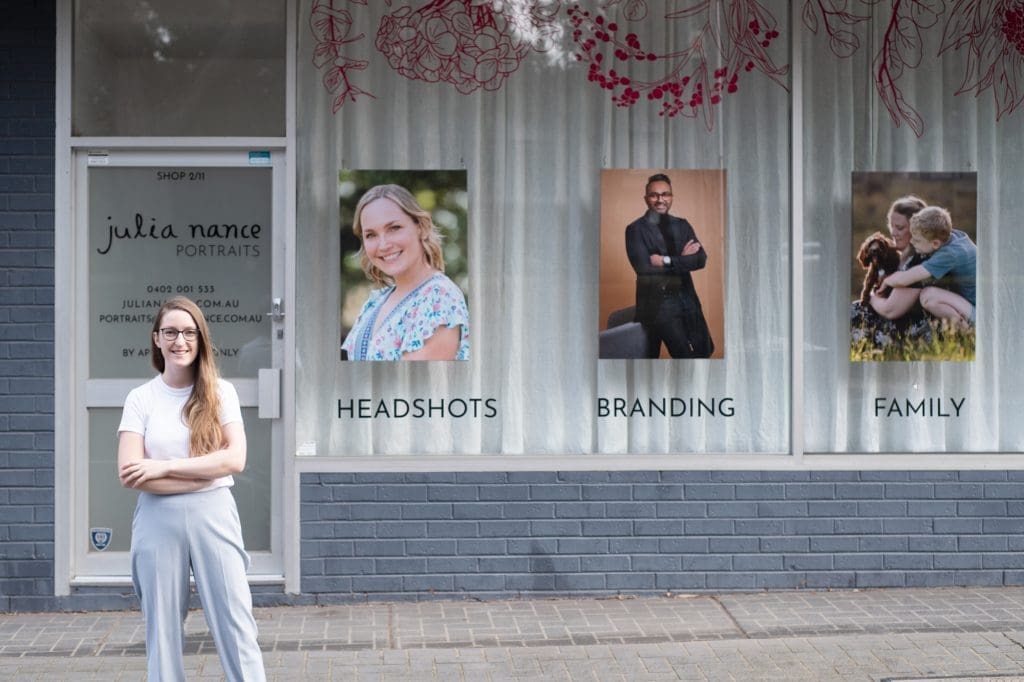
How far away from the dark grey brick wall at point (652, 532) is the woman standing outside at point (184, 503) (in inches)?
94.0

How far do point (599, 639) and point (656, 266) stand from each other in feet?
6.92

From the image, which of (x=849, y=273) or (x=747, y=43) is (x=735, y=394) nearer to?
(x=849, y=273)

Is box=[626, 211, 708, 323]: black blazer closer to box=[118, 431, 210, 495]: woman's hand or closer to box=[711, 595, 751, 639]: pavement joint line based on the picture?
box=[711, 595, 751, 639]: pavement joint line

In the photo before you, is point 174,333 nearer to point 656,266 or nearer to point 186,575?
point 186,575

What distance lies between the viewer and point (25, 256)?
278 inches

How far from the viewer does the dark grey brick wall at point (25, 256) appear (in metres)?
7.06

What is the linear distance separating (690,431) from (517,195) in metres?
1.66

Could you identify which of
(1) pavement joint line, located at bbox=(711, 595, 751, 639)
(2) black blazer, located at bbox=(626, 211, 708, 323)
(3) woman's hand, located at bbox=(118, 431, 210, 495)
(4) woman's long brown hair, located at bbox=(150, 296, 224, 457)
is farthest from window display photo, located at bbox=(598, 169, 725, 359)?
(3) woman's hand, located at bbox=(118, 431, 210, 495)

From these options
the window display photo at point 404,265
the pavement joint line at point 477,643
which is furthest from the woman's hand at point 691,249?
the pavement joint line at point 477,643

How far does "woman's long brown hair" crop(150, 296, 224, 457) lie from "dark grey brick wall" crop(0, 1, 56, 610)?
8.25ft

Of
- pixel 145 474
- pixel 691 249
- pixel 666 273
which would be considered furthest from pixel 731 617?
pixel 145 474

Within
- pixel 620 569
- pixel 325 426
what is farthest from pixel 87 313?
pixel 620 569

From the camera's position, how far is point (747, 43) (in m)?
7.45

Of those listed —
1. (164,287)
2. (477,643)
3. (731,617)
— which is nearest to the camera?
(477,643)
